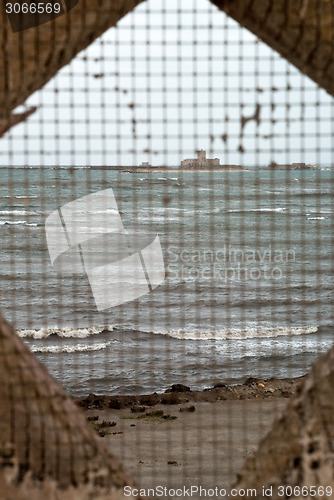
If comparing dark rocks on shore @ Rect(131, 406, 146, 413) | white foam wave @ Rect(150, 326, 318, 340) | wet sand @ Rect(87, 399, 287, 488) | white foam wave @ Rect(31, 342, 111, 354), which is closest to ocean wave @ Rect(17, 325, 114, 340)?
white foam wave @ Rect(31, 342, 111, 354)

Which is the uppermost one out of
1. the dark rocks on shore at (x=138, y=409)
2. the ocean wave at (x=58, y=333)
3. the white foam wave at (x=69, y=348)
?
the ocean wave at (x=58, y=333)

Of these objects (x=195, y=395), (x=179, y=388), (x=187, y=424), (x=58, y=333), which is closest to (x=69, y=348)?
(x=58, y=333)

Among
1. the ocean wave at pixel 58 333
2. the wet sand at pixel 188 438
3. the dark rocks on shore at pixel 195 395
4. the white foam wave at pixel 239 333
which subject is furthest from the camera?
the ocean wave at pixel 58 333

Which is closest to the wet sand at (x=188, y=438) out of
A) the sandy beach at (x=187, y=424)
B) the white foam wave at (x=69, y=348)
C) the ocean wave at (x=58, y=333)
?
the sandy beach at (x=187, y=424)

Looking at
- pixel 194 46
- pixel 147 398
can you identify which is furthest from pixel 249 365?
pixel 194 46

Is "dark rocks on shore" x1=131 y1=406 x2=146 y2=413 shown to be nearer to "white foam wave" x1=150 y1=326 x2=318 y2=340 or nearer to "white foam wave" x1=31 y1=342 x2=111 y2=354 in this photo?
"white foam wave" x1=31 y1=342 x2=111 y2=354

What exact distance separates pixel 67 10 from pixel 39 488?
110 centimetres

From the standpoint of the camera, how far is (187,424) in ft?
26.8

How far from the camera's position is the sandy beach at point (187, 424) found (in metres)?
6.91

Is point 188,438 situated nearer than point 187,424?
Yes

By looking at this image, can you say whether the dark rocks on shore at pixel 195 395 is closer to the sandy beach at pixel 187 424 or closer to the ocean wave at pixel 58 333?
the sandy beach at pixel 187 424

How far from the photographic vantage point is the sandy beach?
691 centimetres

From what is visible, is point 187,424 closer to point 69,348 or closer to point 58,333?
point 69,348

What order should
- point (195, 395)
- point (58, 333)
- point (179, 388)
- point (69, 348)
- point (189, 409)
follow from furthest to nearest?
point (58, 333), point (69, 348), point (179, 388), point (195, 395), point (189, 409)
